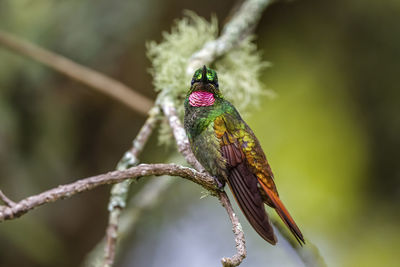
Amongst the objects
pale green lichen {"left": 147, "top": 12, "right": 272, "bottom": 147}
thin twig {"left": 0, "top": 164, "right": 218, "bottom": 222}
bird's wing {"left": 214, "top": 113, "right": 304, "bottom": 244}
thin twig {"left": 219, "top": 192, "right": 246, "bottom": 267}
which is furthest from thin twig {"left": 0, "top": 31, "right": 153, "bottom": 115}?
thin twig {"left": 219, "top": 192, "right": 246, "bottom": 267}

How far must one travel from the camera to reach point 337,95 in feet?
12.3

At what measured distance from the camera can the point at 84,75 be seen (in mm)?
2896

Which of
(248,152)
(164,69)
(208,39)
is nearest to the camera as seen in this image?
(248,152)

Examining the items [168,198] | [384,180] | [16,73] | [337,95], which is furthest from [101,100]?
[384,180]

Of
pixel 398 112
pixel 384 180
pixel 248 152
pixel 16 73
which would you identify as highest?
pixel 16 73

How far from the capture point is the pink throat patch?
195 centimetres

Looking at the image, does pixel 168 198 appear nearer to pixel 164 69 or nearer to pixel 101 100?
pixel 101 100

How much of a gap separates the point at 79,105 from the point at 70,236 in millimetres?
956

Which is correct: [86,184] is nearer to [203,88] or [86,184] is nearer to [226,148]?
[226,148]

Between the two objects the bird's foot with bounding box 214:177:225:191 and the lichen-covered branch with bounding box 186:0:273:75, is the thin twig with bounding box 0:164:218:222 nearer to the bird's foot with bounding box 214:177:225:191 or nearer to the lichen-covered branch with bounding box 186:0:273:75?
the bird's foot with bounding box 214:177:225:191

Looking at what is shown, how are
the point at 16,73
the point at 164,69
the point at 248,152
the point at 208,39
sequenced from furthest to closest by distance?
the point at 16,73 < the point at 208,39 < the point at 164,69 < the point at 248,152

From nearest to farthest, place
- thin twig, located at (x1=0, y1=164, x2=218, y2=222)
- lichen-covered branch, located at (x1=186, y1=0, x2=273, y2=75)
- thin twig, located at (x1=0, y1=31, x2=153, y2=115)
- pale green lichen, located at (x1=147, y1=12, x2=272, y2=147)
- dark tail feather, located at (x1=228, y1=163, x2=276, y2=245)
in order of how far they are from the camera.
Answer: thin twig, located at (x1=0, y1=164, x2=218, y2=222)
dark tail feather, located at (x1=228, y1=163, x2=276, y2=245)
lichen-covered branch, located at (x1=186, y1=0, x2=273, y2=75)
pale green lichen, located at (x1=147, y1=12, x2=272, y2=147)
thin twig, located at (x1=0, y1=31, x2=153, y2=115)

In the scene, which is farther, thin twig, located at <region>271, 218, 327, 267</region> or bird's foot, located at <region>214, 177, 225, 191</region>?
thin twig, located at <region>271, 218, 327, 267</region>

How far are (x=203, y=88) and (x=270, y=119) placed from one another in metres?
1.84
